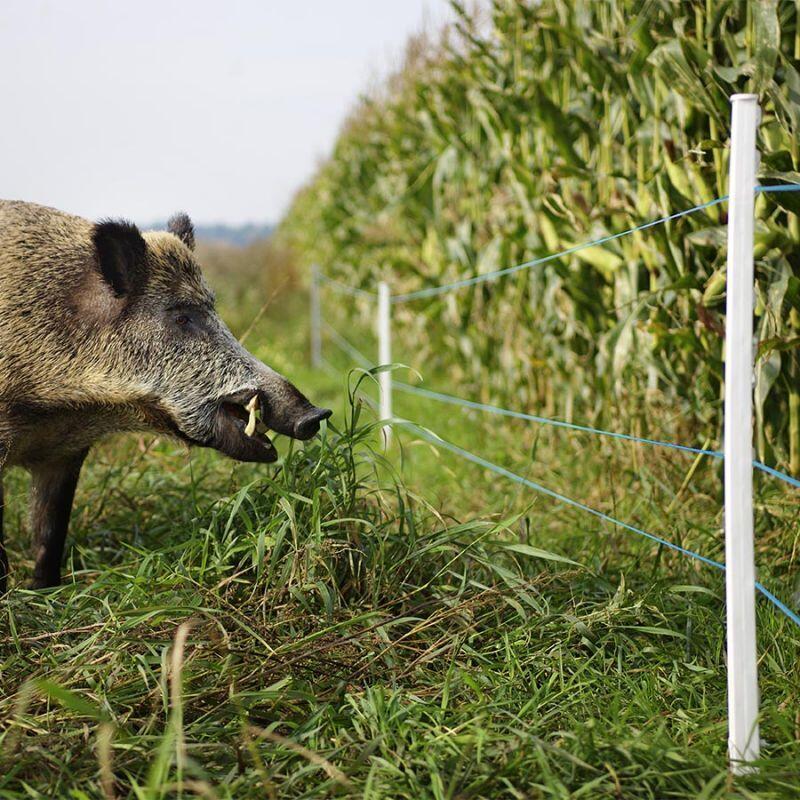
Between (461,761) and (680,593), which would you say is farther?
(680,593)

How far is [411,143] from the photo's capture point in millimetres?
8961

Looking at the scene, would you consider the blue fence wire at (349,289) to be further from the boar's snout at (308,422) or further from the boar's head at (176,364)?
the boar's snout at (308,422)

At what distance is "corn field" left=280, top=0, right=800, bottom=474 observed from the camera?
3.53m

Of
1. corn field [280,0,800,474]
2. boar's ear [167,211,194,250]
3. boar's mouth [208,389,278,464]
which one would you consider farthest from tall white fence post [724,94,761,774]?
boar's ear [167,211,194,250]

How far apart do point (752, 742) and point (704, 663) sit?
0.54 meters

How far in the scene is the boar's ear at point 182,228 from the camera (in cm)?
363

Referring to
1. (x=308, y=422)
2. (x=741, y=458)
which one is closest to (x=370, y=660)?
(x=308, y=422)

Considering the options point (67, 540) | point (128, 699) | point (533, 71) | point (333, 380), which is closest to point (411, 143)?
point (333, 380)

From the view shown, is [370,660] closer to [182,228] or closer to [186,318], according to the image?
[186,318]

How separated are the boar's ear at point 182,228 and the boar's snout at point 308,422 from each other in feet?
3.40

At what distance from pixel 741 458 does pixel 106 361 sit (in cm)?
202

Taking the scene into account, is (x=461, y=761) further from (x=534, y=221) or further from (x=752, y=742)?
(x=534, y=221)

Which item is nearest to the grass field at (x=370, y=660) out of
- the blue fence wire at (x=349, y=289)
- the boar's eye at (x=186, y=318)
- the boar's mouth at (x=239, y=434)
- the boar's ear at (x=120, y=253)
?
the boar's mouth at (x=239, y=434)

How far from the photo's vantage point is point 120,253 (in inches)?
120
